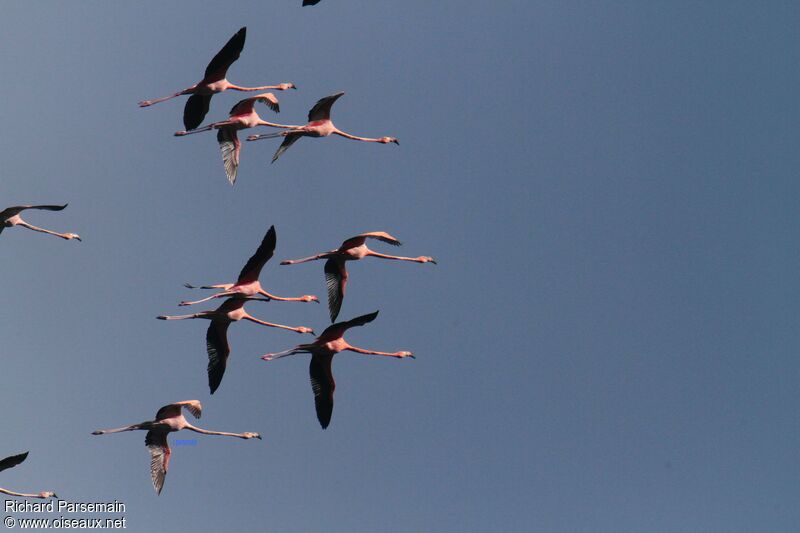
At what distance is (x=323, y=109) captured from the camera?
157 feet

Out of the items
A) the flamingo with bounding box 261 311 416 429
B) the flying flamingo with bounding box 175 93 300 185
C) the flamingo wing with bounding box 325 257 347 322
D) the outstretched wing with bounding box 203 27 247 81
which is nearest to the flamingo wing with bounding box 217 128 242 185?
the flying flamingo with bounding box 175 93 300 185

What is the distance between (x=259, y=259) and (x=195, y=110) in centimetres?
467

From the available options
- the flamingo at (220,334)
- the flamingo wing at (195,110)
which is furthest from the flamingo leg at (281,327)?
the flamingo wing at (195,110)

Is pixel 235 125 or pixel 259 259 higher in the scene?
pixel 235 125

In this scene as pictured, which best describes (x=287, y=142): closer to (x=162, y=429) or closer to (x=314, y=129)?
(x=314, y=129)

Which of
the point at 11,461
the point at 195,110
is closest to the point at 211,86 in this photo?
the point at 195,110

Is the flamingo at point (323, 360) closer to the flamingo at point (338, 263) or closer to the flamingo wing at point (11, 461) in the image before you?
the flamingo at point (338, 263)

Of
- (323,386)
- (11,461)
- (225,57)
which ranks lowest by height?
(11,461)

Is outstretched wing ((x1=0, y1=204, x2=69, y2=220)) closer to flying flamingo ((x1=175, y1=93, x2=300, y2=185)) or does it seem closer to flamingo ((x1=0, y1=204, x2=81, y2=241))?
flamingo ((x1=0, y1=204, x2=81, y2=241))

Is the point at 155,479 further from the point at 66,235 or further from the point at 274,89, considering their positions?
the point at 274,89

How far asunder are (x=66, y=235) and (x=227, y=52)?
24.0 ft

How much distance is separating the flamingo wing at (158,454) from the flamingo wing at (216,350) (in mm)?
1862

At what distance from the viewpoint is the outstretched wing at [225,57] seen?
4609 centimetres

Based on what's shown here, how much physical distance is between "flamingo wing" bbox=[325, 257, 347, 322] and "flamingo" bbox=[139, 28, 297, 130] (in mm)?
5190
